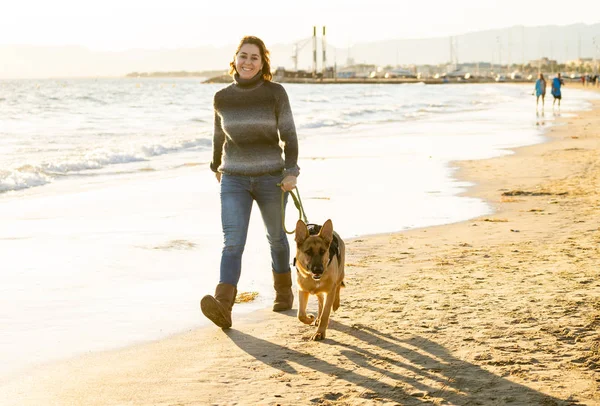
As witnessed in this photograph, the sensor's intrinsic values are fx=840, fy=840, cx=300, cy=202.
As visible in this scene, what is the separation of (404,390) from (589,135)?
19058 mm

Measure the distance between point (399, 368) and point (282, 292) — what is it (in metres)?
1.57

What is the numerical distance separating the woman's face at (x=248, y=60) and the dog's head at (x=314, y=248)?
1069 millimetres

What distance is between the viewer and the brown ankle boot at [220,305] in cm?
536

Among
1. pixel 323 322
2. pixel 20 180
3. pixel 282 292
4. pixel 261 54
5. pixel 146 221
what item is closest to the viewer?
pixel 323 322

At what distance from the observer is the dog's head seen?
200 inches

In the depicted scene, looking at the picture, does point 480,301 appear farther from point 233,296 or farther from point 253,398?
point 253,398

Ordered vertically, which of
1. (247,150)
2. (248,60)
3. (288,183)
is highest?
(248,60)

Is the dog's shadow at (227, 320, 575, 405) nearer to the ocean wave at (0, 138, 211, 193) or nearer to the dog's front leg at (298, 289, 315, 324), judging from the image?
the dog's front leg at (298, 289, 315, 324)

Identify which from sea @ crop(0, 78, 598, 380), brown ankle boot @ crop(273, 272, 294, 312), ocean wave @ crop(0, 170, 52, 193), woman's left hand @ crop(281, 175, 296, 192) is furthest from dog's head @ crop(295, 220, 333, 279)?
ocean wave @ crop(0, 170, 52, 193)

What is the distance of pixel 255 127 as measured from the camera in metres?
5.53

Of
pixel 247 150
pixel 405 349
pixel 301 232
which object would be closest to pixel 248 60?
pixel 247 150

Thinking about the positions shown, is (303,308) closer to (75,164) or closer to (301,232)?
(301,232)

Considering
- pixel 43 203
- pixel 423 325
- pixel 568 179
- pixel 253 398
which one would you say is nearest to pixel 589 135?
pixel 568 179

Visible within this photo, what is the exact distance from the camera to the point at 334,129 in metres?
30.1
